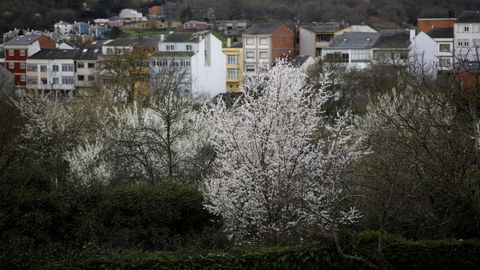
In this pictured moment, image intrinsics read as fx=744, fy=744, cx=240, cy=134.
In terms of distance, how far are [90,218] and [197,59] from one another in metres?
42.0

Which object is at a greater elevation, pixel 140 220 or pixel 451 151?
pixel 451 151

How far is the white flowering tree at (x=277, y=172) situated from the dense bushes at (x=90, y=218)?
997 mm

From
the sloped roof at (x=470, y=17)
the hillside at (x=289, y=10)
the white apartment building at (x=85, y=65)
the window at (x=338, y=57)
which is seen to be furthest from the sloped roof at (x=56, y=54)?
the hillside at (x=289, y=10)

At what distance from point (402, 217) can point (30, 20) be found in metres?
98.2

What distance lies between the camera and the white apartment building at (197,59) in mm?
55938

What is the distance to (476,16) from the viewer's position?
58188 millimetres

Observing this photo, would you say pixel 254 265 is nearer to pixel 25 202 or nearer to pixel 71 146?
pixel 25 202

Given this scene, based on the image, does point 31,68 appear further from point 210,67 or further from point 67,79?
point 210,67

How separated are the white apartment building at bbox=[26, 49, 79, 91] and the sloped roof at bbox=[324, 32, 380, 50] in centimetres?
2310

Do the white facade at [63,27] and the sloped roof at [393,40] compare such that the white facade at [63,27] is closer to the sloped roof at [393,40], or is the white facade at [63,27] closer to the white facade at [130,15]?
the white facade at [130,15]

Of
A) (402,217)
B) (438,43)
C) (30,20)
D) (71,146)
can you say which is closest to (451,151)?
(402,217)

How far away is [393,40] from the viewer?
2408 inches

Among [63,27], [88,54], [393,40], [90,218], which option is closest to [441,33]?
[393,40]

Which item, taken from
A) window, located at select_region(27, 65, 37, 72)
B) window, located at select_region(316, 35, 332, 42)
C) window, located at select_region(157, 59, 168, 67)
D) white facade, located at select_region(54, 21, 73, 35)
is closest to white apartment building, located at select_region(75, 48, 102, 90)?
window, located at select_region(27, 65, 37, 72)
